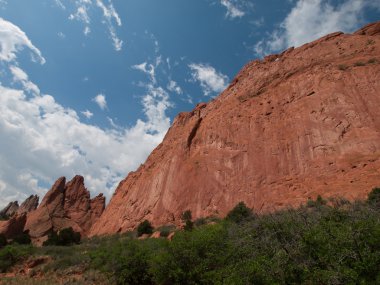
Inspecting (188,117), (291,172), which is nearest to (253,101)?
(291,172)

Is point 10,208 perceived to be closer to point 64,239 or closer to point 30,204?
point 30,204

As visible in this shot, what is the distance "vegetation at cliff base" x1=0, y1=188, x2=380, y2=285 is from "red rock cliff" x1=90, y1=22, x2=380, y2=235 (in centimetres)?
813

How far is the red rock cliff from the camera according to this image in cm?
3077

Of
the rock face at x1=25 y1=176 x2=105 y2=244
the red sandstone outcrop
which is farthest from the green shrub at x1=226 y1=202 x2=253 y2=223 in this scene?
the rock face at x1=25 y1=176 x2=105 y2=244

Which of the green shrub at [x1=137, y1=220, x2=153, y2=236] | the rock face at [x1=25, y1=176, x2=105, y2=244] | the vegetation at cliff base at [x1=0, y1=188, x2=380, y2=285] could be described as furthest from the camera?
the rock face at [x1=25, y1=176, x2=105, y2=244]

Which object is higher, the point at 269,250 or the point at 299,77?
the point at 299,77

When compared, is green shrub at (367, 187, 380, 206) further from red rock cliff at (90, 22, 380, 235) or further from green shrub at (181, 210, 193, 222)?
green shrub at (181, 210, 193, 222)

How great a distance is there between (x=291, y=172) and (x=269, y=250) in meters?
22.6

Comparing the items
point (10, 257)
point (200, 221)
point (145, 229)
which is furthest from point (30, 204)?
point (200, 221)

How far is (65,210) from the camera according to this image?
66688mm

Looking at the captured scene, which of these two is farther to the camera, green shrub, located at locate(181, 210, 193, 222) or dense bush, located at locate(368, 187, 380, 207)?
green shrub, located at locate(181, 210, 193, 222)

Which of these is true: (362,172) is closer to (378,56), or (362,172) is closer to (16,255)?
(378,56)

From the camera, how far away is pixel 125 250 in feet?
60.7

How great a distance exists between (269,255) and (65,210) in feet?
203
